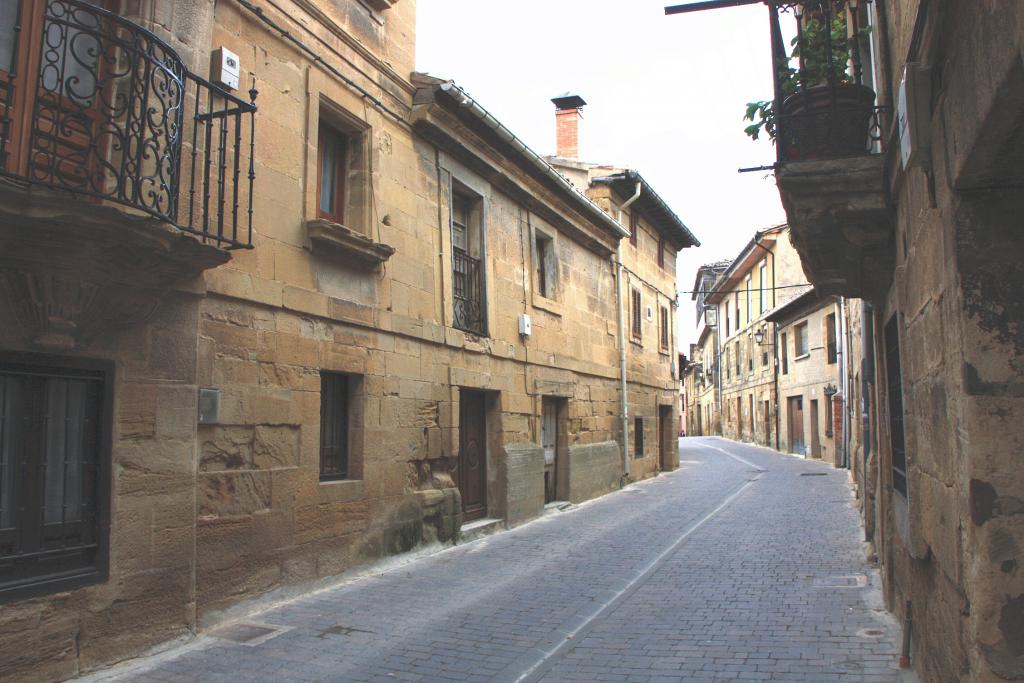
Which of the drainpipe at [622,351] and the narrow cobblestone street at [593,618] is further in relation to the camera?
the drainpipe at [622,351]

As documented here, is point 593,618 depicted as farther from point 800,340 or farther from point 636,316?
point 800,340

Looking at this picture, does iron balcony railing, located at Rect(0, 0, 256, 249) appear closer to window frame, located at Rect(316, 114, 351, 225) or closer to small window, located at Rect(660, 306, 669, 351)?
window frame, located at Rect(316, 114, 351, 225)

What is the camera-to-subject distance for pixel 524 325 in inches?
459

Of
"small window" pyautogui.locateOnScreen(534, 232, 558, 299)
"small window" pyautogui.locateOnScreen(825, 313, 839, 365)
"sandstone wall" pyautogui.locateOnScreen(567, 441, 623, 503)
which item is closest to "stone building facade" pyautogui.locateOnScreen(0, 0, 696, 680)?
"small window" pyautogui.locateOnScreen(534, 232, 558, 299)

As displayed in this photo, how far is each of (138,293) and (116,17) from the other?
1699 millimetres

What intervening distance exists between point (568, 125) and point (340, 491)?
44.9 feet

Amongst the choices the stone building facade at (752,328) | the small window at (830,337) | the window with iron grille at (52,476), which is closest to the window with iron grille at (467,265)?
the window with iron grille at (52,476)

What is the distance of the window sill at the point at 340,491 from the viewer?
6969 mm

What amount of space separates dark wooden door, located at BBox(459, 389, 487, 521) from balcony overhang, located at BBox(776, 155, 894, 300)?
225 inches

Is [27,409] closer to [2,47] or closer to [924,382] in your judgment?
[2,47]

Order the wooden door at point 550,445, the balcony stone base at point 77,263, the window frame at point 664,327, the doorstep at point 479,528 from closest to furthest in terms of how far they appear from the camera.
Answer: the balcony stone base at point 77,263, the doorstep at point 479,528, the wooden door at point 550,445, the window frame at point 664,327

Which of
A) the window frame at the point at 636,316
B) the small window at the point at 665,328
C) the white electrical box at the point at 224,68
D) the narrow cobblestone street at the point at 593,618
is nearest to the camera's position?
the narrow cobblestone street at the point at 593,618

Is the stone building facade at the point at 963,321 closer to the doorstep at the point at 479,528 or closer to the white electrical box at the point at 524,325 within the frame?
the doorstep at the point at 479,528

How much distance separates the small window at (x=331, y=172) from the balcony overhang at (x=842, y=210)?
4.61m
